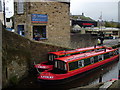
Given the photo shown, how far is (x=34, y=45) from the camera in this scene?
1195 centimetres

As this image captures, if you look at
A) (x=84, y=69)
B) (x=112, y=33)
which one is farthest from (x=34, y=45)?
(x=112, y=33)

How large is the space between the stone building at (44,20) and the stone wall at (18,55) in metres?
1.65

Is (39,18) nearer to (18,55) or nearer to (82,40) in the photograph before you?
(18,55)

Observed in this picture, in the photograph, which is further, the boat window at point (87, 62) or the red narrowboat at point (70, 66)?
the boat window at point (87, 62)

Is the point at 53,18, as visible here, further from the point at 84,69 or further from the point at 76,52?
the point at 84,69

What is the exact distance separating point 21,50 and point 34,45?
1478 mm

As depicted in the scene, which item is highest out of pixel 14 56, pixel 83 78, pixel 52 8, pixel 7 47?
pixel 52 8

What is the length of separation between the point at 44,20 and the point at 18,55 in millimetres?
4737

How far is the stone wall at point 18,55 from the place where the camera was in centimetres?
880

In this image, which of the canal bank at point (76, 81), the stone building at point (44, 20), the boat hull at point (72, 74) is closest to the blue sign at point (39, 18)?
the stone building at point (44, 20)

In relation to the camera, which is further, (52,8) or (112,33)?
(112,33)

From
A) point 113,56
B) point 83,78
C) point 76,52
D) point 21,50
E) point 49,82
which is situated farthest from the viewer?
point 113,56

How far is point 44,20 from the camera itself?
1381 cm

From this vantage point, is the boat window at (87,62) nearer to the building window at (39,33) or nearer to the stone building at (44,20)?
the stone building at (44,20)
